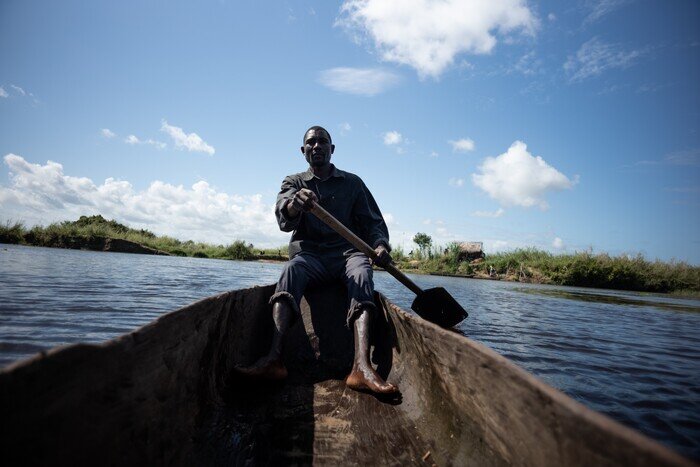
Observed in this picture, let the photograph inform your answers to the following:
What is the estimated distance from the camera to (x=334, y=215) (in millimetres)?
2986

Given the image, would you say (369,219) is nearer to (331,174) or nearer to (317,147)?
(331,174)

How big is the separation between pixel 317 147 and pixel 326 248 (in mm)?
947

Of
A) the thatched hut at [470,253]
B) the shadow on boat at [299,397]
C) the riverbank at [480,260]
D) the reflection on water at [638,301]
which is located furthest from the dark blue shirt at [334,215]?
the thatched hut at [470,253]

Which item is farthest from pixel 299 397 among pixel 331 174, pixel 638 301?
pixel 638 301

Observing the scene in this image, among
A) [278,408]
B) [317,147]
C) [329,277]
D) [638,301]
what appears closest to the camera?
[278,408]

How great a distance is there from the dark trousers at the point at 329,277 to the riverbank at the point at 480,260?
2150 centimetres

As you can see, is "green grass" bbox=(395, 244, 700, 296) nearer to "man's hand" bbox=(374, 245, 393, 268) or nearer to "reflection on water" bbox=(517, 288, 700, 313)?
"reflection on water" bbox=(517, 288, 700, 313)

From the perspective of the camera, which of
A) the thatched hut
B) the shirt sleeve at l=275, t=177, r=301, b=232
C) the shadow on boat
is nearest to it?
the shadow on boat

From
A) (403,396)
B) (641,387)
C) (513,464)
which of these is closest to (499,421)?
(513,464)

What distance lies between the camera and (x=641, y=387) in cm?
245

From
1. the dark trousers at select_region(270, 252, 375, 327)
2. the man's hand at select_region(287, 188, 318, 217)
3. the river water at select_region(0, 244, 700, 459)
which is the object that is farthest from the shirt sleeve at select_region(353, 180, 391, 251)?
the river water at select_region(0, 244, 700, 459)

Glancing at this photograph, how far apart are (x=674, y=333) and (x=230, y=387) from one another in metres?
6.28

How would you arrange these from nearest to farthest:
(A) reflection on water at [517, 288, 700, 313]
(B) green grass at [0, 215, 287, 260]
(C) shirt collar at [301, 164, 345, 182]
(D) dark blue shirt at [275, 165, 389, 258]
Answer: (D) dark blue shirt at [275, 165, 389, 258] < (C) shirt collar at [301, 164, 345, 182] < (A) reflection on water at [517, 288, 700, 313] < (B) green grass at [0, 215, 287, 260]

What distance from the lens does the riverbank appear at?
18.2 m
